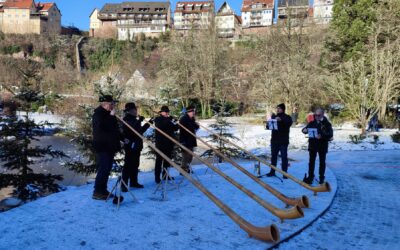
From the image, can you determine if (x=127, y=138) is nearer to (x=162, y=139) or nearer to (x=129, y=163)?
(x=129, y=163)

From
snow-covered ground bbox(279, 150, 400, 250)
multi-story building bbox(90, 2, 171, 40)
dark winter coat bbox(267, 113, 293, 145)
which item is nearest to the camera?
snow-covered ground bbox(279, 150, 400, 250)

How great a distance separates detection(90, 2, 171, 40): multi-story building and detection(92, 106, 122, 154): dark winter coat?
74.4 m

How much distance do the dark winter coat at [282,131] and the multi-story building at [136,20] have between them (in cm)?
7262

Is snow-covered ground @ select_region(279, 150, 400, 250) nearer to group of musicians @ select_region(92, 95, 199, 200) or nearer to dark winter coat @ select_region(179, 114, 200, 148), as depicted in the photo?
group of musicians @ select_region(92, 95, 199, 200)

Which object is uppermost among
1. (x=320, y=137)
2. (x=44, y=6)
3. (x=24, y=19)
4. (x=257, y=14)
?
(x=44, y=6)

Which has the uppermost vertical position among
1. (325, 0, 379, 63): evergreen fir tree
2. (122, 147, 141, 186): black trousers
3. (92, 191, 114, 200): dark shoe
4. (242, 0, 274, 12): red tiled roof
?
(242, 0, 274, 12): red tiled roof

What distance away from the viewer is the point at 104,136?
6.74 meters

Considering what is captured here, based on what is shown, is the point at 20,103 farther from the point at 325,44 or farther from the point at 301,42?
the point at 325,44

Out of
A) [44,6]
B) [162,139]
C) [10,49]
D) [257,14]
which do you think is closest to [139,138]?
[162,139]

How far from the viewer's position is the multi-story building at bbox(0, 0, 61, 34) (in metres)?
76.4

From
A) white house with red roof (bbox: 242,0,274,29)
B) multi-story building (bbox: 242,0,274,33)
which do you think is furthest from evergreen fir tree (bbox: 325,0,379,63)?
white house with red roof (bbox: 242,0,274,29)

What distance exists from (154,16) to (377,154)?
240 ft

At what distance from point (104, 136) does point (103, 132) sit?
0.25ft


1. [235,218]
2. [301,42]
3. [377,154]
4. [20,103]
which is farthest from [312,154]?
[301,42]
